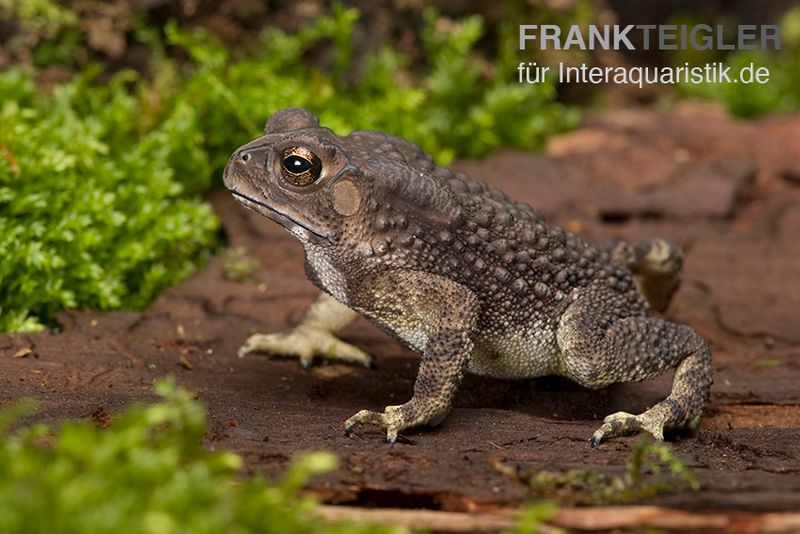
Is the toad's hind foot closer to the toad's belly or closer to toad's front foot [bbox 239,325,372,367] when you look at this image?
the toad's belly

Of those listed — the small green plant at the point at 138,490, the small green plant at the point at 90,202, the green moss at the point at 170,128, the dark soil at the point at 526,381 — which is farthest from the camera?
the green moss at the point at 170,128

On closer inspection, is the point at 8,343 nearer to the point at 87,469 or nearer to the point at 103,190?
the point at 103,190

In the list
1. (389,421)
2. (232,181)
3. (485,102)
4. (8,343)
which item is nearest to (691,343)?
(389,421)

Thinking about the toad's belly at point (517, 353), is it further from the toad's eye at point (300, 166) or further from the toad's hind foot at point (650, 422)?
the toad's eye at point (300, 166)

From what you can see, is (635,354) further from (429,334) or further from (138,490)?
(138,490)

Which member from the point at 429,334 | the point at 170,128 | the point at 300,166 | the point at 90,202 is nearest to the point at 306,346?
A: the point at 429,334

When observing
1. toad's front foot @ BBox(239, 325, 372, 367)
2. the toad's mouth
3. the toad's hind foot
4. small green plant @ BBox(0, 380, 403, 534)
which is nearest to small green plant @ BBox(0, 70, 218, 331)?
toad's front foot @ BBox(239, 325, 372, 367)

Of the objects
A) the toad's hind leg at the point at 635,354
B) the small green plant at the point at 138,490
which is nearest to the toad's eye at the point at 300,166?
the toad's hind leg at the point at 635,354
